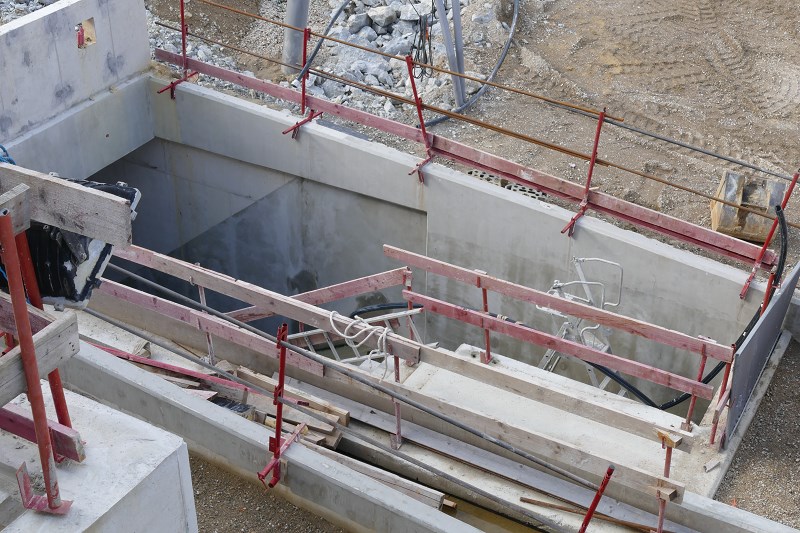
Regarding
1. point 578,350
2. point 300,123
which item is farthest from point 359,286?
point 300,123

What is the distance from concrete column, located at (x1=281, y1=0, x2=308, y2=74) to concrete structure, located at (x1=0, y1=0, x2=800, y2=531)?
2024 mm

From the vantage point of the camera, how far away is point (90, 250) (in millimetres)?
5379

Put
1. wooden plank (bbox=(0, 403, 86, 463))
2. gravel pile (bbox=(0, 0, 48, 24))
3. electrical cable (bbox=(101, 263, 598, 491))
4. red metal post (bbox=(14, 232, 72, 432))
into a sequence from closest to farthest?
red metal post (bbox=(14, 232, 72, 432)) < wooden plank (bbox=(0, 403, 86, 463)) < electrical cable (bbox=(101, 263, 598, 491)) < gravel pile (bbox=(0, 0, 48, 24))

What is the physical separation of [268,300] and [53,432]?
A: 4159 millimetres

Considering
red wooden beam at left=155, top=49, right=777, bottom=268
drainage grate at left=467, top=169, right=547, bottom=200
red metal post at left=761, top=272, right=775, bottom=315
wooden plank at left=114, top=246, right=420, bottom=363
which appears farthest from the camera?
drainage grate at left=467, top=169, right=547, bottom=200

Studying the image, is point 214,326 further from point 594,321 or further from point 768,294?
point 768,294

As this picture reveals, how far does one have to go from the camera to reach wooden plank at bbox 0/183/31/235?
464 centimetres

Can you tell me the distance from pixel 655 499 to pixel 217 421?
4026mm

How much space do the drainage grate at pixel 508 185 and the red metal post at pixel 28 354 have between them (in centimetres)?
833

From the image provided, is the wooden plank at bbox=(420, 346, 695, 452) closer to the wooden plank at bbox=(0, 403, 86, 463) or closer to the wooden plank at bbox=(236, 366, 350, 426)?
the wooden plank at bbox=(236, 366, 350, 426)

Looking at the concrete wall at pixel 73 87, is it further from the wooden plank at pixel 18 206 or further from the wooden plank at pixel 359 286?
the wooden plank at pixel 18 206

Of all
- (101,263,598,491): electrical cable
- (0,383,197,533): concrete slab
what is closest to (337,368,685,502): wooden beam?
(101,263,598,491): electrical cable

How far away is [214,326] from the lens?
32.6 feet

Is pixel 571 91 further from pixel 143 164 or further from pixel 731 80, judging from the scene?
pixel 143 164
